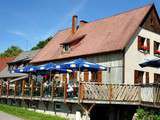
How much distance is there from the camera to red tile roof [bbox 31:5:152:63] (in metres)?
29.3

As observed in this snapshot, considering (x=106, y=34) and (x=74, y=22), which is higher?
(x=74, y=22)

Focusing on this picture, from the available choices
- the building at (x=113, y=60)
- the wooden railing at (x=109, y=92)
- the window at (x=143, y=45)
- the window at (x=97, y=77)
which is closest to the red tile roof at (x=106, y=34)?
the building at (x=113, y=60)

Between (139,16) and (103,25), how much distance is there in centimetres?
469

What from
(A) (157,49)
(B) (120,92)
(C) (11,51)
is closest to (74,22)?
(A) (157,49)

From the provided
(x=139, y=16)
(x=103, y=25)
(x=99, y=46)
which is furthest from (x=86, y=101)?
(x=103, y=25)

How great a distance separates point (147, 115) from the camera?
19.5m

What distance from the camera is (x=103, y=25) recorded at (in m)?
34.4

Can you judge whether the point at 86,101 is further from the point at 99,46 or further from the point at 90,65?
the point at 99,46

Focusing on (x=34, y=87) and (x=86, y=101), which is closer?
(x=86, y=101)

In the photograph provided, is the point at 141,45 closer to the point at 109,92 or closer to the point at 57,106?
the point at 57,106

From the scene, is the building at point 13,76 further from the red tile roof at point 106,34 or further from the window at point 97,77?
the window at point 97,77

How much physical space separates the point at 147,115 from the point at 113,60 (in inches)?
377

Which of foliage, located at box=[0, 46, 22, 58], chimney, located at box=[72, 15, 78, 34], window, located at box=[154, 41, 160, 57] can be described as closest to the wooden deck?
window, located at box=[154, 41, 160, 57]

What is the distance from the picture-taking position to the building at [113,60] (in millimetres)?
22047
